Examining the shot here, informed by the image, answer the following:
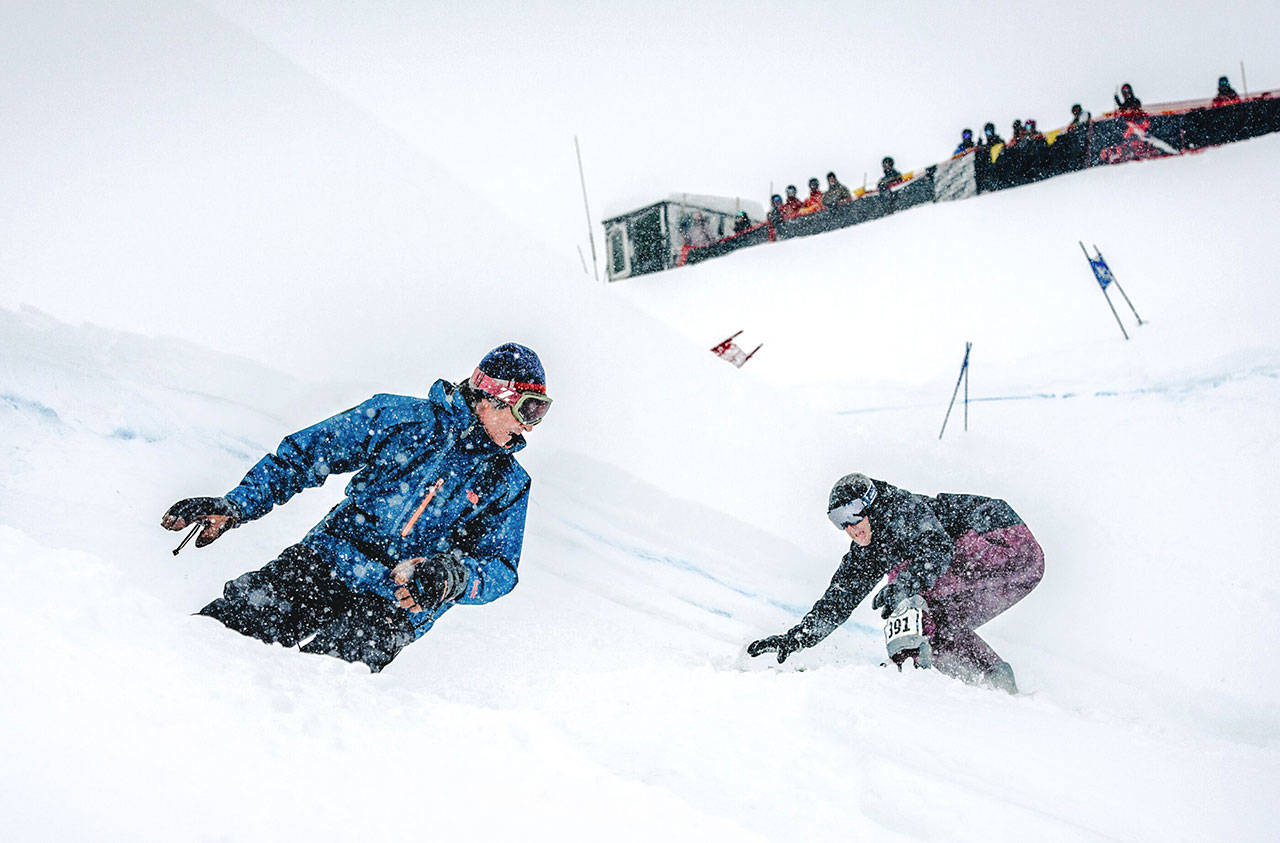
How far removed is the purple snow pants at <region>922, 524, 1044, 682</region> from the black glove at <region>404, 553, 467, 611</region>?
219cm

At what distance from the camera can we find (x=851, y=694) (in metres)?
2.33

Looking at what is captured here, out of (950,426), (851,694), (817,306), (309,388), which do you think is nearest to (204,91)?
(309,388)

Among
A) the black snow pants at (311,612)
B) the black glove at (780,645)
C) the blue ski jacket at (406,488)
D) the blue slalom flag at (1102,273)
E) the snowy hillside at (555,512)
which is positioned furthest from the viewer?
the blue slalom flag at (1102,273)

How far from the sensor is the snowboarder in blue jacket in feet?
6.58

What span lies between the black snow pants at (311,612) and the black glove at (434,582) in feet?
0.89

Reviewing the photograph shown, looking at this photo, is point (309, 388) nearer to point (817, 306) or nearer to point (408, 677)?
point (408, 677)

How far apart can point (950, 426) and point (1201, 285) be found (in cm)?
331

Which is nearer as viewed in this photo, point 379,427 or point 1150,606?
point 379,427

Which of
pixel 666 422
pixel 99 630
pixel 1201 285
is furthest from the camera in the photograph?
pixel 1201 285

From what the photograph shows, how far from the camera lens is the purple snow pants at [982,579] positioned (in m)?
3.25

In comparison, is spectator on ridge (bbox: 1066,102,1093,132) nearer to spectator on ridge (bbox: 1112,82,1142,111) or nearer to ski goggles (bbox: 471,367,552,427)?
spectator on ridge (bbox: 1112,82,1142,111)

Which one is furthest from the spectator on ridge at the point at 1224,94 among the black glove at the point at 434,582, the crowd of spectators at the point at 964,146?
the black glove at the point at 434,582

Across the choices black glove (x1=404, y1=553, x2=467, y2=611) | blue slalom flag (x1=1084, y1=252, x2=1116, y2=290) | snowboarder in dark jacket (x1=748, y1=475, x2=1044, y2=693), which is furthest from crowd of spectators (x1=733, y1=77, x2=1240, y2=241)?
black glove (x1=404, y1=553, x2=467, y2=611)

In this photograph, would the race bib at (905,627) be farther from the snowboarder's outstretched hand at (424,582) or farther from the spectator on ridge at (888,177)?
the spectator on ridge at (888,177)
